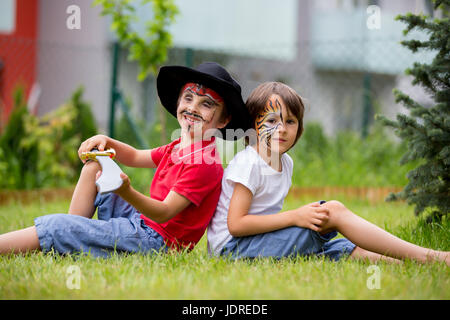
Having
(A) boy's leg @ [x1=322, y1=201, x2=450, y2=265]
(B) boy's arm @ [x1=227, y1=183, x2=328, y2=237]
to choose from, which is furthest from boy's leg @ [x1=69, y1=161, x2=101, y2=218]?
(A) boy's leg @ [x1=322, y1=201, x2=450, y2=265]

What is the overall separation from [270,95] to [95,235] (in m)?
1.10

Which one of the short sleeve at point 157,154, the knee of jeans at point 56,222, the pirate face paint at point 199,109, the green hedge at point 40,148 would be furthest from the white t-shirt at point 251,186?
the green hedge at point 40,148

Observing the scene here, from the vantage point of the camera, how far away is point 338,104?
36.8 feet

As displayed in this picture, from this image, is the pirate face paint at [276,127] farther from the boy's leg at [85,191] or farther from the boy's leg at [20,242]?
the boy's leg at [20,242]

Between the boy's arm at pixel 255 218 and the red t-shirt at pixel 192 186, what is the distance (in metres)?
0.16

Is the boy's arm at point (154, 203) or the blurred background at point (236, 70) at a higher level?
the blurred background at point (236, 70)

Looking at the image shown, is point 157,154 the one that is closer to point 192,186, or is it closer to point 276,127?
point 192,186

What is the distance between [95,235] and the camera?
91.4 inches

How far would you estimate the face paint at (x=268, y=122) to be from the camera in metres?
2.40

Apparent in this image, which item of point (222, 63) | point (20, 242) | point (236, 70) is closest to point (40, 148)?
point (20, 242)

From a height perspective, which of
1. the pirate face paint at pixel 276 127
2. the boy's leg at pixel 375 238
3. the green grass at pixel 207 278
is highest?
the pirate face paint at pixel 276 127

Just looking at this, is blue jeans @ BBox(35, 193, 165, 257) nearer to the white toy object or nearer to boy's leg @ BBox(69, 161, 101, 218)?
boy's leg @ BBox(69, 161, 101, 218)
